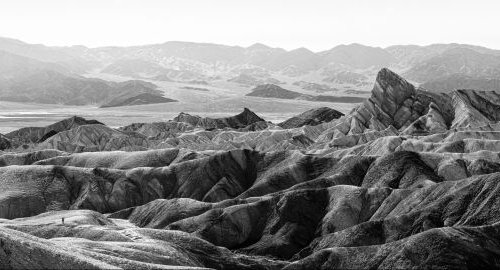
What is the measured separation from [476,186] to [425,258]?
16.4 meters

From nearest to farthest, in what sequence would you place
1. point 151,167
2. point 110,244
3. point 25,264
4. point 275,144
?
point 25,264, point 110,244, point 151,167, point 275,144

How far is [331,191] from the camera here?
72.4m

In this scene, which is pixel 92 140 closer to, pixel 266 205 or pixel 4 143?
pixel 4 143

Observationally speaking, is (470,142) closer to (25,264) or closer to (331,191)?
(331,191)

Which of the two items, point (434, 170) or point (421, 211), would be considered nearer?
point (421, 211)

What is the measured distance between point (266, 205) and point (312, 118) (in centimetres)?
11029

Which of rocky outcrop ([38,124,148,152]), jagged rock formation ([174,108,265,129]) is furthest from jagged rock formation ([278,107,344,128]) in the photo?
rocky outcrop ([38,124,148,152])

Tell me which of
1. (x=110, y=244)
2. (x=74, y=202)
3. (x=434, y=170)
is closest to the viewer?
(x=110, y=244)

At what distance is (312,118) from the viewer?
594 feet

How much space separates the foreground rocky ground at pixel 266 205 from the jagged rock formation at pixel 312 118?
39.6 meters

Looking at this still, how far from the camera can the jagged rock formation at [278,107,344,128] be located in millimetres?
175250

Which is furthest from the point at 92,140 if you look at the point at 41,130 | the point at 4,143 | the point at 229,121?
the point at 229,121

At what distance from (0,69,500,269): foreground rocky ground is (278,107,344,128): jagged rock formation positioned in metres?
39.6

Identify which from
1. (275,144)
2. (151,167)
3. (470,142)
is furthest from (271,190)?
(275,144)
